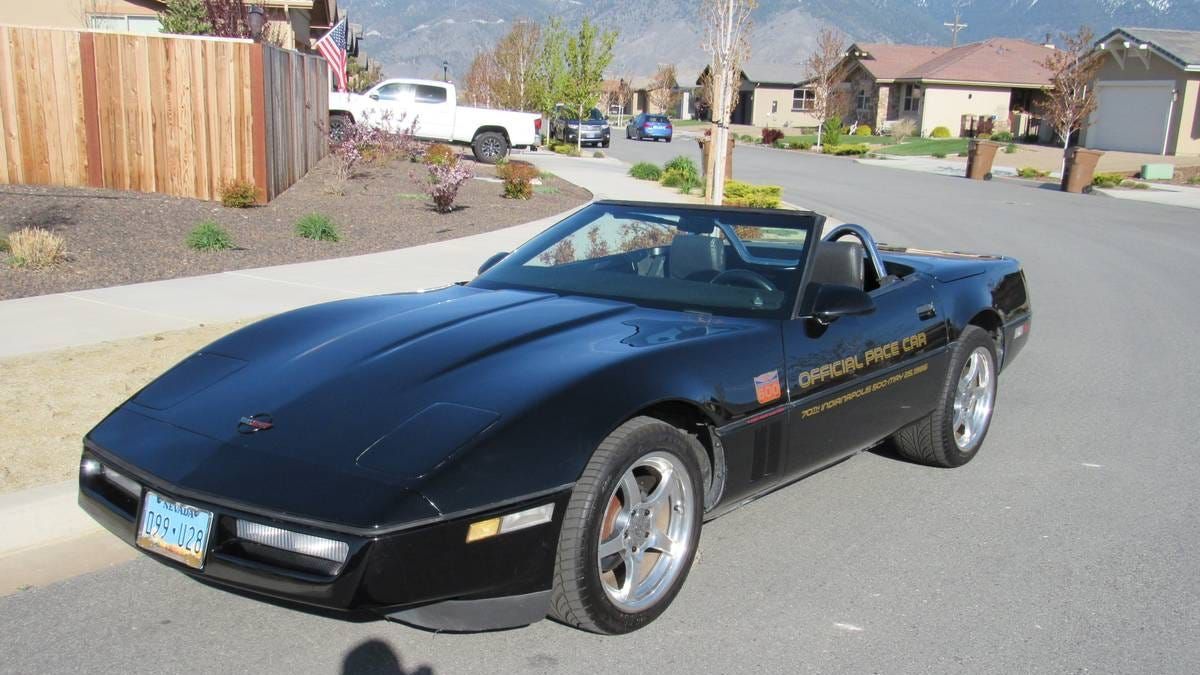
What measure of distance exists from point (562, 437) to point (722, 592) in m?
1.14

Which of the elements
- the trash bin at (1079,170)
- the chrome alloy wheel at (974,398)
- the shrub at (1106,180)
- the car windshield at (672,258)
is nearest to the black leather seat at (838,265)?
the car windshield at (672,258)

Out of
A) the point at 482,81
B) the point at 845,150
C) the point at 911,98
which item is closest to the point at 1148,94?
the point at 845,150

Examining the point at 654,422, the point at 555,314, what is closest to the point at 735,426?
the point at 654,422

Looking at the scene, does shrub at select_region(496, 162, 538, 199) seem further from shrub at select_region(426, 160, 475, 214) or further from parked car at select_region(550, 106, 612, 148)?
parked car at select_region(550, 106, 612, 148)

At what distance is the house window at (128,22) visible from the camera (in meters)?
22.0

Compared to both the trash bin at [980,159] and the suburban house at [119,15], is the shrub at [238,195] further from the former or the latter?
the trash bin at [980,159]

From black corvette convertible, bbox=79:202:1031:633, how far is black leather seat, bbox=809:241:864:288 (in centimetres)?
1

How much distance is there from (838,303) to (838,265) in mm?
829

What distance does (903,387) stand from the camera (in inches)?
196

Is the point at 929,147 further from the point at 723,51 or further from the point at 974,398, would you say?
the point at 974,398

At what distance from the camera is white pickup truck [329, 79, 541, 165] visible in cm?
2670

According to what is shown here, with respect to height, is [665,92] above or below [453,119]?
above

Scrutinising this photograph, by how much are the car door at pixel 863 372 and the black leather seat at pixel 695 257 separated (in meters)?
0.60

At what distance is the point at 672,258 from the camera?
4.90 meters
